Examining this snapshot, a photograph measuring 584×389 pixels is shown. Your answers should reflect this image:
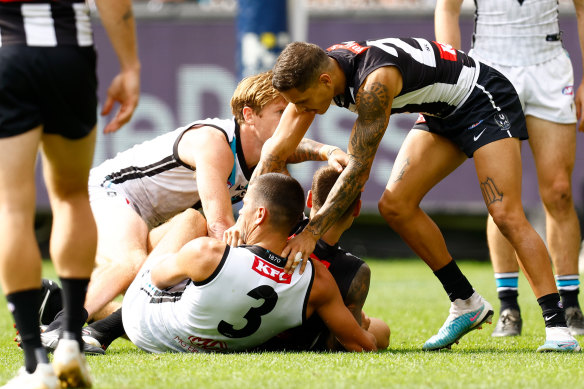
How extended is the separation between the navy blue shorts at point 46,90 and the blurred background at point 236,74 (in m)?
8.48

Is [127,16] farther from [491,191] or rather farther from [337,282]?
[491,191]

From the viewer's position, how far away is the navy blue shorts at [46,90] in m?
2.89

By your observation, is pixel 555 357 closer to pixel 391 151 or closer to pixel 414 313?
pixel 414 313

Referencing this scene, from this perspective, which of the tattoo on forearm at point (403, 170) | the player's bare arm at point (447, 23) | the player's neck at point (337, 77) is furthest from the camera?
the player's bare arm at point (447, 23)

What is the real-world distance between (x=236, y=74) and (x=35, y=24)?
29.9 feet

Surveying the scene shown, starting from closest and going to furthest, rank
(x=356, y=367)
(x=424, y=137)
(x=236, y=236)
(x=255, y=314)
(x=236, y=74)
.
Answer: (x=356, y=367) → (x=255, y=314) → (x=236, y=236) → (x=424, y=137) → (x=236, y=74)

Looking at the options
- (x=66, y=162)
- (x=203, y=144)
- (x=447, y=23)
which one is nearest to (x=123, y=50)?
(x=66, y=162)

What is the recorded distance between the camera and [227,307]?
3.79 m

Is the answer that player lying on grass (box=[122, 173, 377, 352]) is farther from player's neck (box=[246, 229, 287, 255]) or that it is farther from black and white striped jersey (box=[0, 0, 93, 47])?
black and white striped jersey (box=[0, 0, 93, 47])

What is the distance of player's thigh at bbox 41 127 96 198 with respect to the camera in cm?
303

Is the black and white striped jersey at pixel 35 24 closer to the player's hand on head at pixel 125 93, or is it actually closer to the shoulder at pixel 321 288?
the player's hand on head at pixel 125 93

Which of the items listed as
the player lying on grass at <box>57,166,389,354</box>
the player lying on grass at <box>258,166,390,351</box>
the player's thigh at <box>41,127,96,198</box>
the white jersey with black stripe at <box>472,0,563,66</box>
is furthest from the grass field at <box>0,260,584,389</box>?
the white jersey with black stripe at <box>472,0,563,66</box>

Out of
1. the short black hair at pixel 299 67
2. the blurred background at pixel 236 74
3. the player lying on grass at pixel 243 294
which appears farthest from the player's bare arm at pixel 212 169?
the blurred background at pixel 236 74

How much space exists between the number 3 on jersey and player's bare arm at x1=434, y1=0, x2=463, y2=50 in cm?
220
